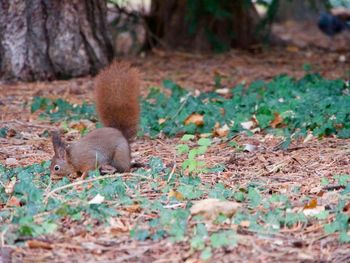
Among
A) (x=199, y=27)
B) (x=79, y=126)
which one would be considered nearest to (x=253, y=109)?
(x=79, y=126)

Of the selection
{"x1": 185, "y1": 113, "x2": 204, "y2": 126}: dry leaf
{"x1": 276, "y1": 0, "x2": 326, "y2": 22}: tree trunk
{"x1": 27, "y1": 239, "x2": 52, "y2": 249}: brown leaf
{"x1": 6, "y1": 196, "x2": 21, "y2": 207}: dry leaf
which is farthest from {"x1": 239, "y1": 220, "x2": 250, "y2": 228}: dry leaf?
{"x1": 276, "y1": 0, "x2": 326, "y2": 22}: tree trunk

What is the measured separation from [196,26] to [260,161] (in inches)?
173

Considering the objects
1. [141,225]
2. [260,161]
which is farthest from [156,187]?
[260,161]

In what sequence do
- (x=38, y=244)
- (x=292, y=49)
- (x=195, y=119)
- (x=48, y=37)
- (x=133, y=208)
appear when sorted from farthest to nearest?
(x=292, y=49)
(x=48, y=37)
(x=195, y=119)
(x=133, y=208)
(x=38, y=244)

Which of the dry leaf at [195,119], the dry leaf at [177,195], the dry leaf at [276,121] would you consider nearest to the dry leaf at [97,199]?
the dry leaf at [177,195]

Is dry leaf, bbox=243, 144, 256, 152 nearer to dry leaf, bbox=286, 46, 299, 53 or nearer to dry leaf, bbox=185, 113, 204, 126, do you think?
dry leaf, bbox=185, 113, 204, 126

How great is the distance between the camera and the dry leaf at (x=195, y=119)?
5375 mm

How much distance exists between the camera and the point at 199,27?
343 inches

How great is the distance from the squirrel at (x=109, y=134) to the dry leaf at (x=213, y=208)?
93cm

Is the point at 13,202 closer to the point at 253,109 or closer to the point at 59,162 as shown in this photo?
the point at 59,162

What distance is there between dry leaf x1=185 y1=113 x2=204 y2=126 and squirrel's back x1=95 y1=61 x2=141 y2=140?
0.79 m

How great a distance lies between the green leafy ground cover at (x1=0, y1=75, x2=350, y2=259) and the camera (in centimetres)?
321

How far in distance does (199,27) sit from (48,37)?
7.25 feet

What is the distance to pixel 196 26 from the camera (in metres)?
8.62
